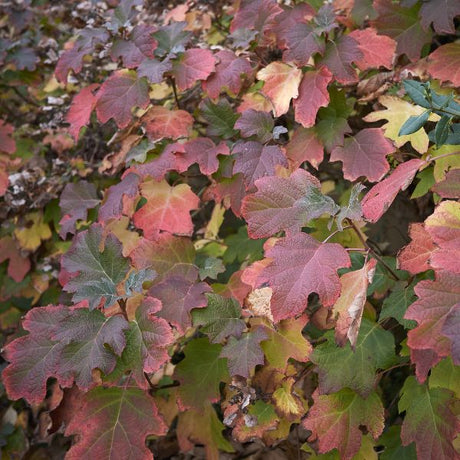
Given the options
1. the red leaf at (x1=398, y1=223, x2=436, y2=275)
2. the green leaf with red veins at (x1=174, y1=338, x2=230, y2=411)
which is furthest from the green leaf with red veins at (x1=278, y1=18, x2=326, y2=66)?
the green leaf with red veins at (x1=174, y1=338, x2=230, y2=411)

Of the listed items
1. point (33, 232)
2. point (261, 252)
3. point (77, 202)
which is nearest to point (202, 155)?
point (261, 252)

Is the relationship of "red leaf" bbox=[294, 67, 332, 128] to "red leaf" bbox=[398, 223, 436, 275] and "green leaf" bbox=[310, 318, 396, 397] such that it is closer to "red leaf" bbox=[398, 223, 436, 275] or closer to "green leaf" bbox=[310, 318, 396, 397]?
"red leaf" bbox=[398, 223, 436, 275]

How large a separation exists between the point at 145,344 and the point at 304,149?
0.78m

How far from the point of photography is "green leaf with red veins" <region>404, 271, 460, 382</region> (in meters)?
1.09

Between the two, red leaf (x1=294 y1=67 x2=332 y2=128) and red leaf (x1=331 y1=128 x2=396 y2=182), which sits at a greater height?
red leaf (x1=294 y1=67 x2=332 y2=128)

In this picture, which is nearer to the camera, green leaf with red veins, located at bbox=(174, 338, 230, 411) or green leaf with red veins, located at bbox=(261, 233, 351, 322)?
green leaf with red veins, located at bbox=(261, 233, 351, 322)

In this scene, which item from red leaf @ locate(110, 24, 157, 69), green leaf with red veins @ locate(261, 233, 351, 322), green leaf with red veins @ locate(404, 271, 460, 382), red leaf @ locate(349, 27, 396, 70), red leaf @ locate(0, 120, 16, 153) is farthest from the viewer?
red leaf @ locate(0, 120, 16, 153)

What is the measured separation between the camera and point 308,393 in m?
1.91

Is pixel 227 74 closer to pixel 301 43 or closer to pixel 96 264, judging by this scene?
pixel 301 43

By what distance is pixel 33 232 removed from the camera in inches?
98.3

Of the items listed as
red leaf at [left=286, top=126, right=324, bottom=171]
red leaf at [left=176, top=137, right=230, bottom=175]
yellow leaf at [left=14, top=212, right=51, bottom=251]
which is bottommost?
yellow leaf at [left=14, top=212, right=51, bottom=251]

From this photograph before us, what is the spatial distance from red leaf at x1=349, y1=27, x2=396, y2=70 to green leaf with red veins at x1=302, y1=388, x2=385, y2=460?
3.19 ft

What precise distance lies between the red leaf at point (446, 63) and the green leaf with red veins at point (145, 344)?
3.57 ft

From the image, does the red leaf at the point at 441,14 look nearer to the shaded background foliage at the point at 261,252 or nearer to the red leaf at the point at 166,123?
the shaded background foliage at the point at 261,252
